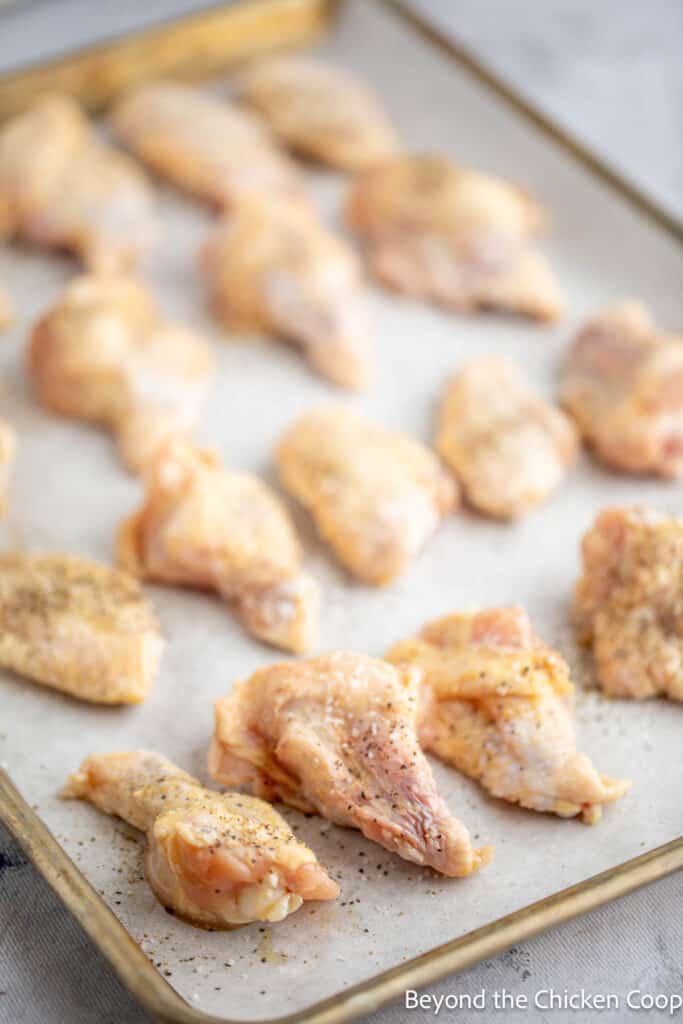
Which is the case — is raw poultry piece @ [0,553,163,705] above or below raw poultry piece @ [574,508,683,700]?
below

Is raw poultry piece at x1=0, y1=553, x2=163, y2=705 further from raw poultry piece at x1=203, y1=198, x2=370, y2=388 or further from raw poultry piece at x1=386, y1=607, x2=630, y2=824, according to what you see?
raw poultry piece at x1=203, y1=198, x2=370, y2=388

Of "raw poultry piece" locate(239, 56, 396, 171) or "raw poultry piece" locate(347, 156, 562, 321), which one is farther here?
"raw poultry piece" locate(239, 56, 396, 171)

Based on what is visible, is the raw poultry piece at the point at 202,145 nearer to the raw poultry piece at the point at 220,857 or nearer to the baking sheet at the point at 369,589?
the baking sheet at the point at 369,589

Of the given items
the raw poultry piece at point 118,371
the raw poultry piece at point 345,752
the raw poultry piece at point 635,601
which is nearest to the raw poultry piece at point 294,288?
the raw poultry piece at point 118,371

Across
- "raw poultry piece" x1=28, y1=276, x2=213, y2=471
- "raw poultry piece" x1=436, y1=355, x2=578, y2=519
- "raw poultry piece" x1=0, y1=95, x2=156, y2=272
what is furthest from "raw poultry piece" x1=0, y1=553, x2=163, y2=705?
"raw poultry piece" x1=0, y1=95, x2=156, y2=272

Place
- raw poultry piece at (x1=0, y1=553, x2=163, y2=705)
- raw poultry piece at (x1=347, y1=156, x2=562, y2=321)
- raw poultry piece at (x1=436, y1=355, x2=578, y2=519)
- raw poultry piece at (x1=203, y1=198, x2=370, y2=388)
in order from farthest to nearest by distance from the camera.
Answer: raw poultry piece at (x1=347, y1=156, x2=562, y2=321) → raw poultry piece at (x1=203, y1=198, x2=370, y2=388) → raw poultry piece at (x1=436, y1=355, x2=578, y2=519) → raw poultry piece at (x1=0, y1=553, x2=163, y2=705)

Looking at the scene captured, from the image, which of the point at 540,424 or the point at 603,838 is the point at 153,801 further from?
the point at 540,424

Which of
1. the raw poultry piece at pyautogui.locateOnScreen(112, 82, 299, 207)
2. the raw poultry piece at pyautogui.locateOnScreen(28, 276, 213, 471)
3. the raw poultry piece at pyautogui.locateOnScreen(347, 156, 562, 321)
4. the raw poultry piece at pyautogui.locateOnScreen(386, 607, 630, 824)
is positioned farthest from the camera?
the raw poultry piece at pyautogui.locateOnScreen(112, 82, 299, 207)
